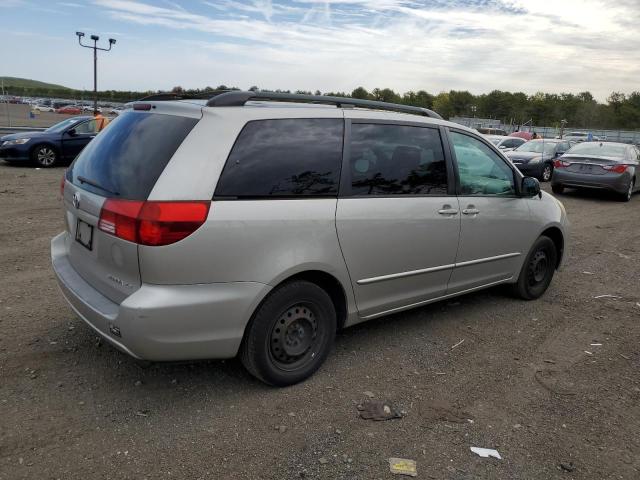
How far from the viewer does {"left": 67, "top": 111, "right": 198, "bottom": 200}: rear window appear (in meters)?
3.01

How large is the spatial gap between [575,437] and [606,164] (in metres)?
12.2

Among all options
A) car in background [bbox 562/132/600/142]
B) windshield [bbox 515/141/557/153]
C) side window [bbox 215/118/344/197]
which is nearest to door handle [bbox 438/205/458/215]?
side window [bbox 215/118/344/197]

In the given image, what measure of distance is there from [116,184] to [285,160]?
3.30 ft

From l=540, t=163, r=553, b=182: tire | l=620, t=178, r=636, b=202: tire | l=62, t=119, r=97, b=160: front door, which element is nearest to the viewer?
l=620, t=178, r=636, b=202: tire

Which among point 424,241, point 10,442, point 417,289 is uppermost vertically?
point 424,241

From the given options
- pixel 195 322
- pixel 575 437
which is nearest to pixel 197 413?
pixel 195 322

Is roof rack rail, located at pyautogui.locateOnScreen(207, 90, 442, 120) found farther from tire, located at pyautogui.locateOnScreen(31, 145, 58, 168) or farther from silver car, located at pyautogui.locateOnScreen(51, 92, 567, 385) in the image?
tire, located at pyautogui.locateOnScreen(31, 145, 58, 168)

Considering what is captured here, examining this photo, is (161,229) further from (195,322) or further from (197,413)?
(197,413)

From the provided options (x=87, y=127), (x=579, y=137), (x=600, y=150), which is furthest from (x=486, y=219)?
(x=579, y=137)

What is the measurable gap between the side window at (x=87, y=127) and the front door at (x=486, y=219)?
41.5 ft

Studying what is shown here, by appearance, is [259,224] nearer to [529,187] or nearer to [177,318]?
[177,318]

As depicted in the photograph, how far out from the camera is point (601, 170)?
532 inches

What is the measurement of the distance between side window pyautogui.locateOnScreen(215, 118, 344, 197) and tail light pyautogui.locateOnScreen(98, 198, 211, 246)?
0.21 meters

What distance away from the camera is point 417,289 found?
13.9 ft
